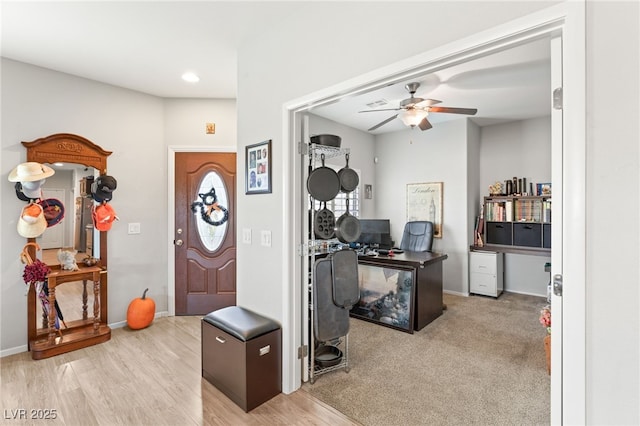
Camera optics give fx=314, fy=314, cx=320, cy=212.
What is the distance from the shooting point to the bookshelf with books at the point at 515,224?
15.4 feet

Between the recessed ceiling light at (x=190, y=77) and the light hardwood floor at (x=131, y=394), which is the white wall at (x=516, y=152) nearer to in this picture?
the recessed ceiling light at (x=190, y=77)

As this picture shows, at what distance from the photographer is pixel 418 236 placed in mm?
5156

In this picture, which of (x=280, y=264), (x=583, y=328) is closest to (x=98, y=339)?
(x=280, y=264)

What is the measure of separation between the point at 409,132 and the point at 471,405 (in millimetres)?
4631

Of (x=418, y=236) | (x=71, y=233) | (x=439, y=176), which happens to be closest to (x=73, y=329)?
(x=71, y=233)

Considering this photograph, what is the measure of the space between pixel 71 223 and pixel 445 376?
12.9ft

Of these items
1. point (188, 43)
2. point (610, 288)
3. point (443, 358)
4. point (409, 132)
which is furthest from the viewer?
point (409, 132)

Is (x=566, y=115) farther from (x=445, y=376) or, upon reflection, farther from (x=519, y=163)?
(x=519, y=163)

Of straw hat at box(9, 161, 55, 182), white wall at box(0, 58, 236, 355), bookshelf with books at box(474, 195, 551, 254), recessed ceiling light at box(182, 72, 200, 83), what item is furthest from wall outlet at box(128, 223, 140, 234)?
bookshelf with books at box(474, 195, 551, 254)

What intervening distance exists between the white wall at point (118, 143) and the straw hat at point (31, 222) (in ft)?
0.54

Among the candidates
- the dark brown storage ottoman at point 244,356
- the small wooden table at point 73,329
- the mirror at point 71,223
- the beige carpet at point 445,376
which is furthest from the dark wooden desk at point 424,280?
the mirror at point 71,223

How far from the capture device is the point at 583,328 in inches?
44.9

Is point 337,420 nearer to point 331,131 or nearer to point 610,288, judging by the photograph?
point 610,288

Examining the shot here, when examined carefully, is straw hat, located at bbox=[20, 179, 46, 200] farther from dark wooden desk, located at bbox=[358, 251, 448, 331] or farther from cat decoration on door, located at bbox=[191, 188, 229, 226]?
dark wooden desk, located at bbox=[358, 251, 448, 331]
